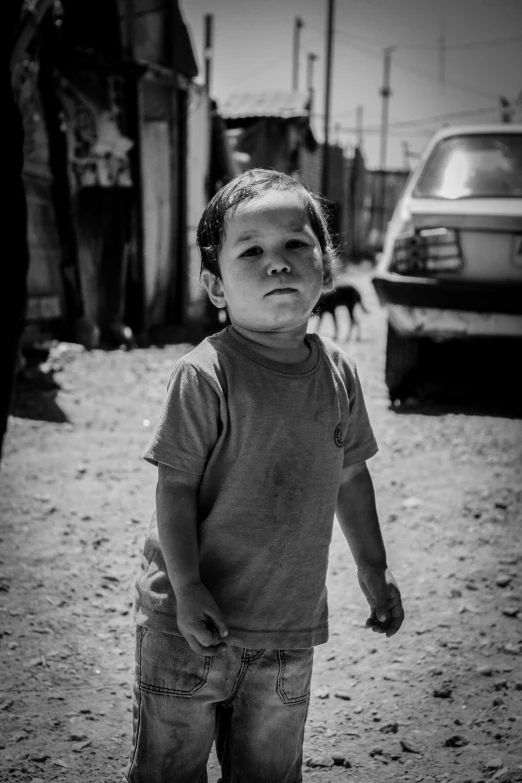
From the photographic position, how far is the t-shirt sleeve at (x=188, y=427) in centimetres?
143

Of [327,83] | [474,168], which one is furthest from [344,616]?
[327,83]

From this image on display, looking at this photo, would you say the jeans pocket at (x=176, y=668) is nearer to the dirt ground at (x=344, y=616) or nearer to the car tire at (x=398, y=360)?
the dirt ground at (x=344, y=616)

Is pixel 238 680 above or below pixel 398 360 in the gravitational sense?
above

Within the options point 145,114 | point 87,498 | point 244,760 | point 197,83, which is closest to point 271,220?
point 244,760

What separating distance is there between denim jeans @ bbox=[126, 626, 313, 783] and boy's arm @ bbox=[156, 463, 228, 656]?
11cm

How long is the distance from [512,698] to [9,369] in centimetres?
180

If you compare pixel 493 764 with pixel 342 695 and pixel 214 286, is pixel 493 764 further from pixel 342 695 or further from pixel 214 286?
pixel 214 286

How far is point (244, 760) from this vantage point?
156 centimetres

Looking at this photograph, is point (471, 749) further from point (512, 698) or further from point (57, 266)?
point (57, 266)

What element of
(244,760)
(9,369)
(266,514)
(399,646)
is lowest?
(399,646)

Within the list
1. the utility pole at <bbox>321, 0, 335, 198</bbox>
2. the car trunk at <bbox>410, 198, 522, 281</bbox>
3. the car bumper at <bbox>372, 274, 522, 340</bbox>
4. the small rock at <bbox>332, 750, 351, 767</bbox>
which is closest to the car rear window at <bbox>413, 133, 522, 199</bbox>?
the car trunk at <bbox>410, 198, 522, 281</bbox>

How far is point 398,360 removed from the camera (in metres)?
6.07

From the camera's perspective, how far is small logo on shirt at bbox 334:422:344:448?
159 centimetres

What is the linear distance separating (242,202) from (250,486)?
1.85 feet
